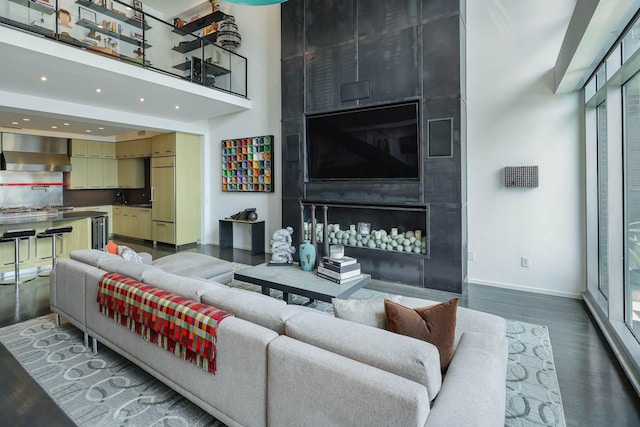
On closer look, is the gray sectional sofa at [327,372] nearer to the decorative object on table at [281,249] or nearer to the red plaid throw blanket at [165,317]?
the red plaid throw blanket at [165,317]

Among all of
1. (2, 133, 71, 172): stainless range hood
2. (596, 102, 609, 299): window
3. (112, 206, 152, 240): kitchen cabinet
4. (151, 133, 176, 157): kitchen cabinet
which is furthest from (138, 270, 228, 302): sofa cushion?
(2, 133, 71, 172): stainless range hood

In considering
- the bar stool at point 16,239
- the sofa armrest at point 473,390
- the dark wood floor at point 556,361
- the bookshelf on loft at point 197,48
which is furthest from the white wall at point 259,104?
the sofa armrest at point 473,390

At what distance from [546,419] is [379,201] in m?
3.01

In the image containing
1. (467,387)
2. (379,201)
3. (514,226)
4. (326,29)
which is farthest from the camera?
(326,29)

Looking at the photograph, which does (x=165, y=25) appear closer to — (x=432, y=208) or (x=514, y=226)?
(x=432, y=208)

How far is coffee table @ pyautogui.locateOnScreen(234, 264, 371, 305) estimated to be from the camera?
2.80m

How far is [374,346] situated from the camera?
125cm

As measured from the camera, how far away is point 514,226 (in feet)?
13.5

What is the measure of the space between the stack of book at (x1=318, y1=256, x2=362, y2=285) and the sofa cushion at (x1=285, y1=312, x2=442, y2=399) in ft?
4.83

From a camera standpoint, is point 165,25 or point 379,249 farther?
point 165,25

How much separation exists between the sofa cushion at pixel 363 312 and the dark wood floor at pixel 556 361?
1.36 m

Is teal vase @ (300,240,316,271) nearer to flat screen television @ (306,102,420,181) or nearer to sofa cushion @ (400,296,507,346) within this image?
sofa cushion @ (400,296,507,346)

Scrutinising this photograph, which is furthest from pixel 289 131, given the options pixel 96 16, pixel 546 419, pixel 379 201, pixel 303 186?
pixel 546 419

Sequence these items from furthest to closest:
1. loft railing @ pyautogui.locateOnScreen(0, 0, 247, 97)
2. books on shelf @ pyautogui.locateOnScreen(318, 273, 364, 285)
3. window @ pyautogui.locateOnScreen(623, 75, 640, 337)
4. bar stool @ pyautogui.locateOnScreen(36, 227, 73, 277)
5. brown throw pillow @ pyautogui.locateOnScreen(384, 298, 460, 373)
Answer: bar stool @ pyautogui.locateOnScreen(36, 227, 73, 277)
loft railing @ pyautogui.locateOnScreen(0, 0, 247, 97)
books on shelf @ pyautogui.locateOnScreen(318, 273, 364, 285)
window @ pyautogui.locateOnScreen(623, 75, 640, 337)
brown throw pillow @ pyautogui.locateOnScreen(384, 298, 460, 373)
